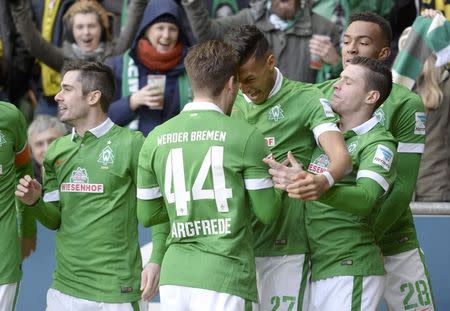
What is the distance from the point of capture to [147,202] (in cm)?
555

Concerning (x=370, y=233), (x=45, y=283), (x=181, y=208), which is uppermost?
(x=181, y=208)

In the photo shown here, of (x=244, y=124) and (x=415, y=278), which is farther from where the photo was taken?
(x=415, y=278)

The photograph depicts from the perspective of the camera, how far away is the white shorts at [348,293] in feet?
19.5

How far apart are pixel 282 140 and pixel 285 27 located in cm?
286

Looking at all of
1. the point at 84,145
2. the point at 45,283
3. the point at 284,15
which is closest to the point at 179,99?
the point at 284,15

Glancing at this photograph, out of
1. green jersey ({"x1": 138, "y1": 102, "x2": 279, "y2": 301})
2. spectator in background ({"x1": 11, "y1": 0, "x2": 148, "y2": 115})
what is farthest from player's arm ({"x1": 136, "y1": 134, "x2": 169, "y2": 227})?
spectator in background ({"x1": 11, "y1": 0, "x2": 148, "y2": 115})

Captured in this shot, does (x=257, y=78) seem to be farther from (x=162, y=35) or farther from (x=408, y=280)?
(x=162, y=35)

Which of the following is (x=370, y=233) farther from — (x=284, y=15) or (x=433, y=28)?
(x=284, y=15)

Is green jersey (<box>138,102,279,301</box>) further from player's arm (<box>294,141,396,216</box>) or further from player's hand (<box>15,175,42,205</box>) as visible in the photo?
player's hand (<box>15,175,42,205</box>)

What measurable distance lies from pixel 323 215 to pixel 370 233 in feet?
0.87

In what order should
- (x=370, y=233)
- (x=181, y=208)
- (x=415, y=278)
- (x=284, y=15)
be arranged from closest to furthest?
(x=181, y=208) < (x=370, y=233) < (x=415, y=278) < (x=284, y=15)

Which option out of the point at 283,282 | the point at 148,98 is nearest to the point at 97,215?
the point at 283,282

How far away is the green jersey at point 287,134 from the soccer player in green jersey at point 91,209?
76cm

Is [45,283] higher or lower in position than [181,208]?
lower
